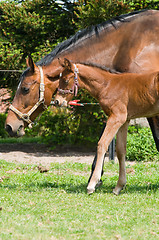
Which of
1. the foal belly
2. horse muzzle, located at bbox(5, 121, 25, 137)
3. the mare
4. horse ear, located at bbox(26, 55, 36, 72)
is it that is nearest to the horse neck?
the mare

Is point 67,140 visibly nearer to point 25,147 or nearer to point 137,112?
point 25,147

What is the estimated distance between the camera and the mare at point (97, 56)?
17.3 ft

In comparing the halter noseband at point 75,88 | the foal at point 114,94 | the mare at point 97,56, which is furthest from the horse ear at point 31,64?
the halter noseband at point 75,88

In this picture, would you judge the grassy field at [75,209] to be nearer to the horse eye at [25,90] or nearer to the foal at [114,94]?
the foal at [114,94]

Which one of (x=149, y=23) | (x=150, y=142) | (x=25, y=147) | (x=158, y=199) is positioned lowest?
(x=25, y=147)

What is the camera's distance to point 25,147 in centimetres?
1223

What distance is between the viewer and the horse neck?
16.6ft

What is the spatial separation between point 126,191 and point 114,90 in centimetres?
155

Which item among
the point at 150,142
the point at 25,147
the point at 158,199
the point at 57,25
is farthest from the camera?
the point at 25,147

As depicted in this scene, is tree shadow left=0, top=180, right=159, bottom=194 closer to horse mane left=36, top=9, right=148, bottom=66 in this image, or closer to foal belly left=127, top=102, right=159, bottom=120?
foal belly left=127, top=102, right=159, bottom=120

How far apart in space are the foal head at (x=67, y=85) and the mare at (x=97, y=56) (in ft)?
1.29

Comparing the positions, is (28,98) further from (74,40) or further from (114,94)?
(114,94)

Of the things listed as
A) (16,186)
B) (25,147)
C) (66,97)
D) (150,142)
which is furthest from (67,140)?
(66,97)

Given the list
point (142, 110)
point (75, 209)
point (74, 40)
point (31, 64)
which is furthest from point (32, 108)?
point (75, 209)
